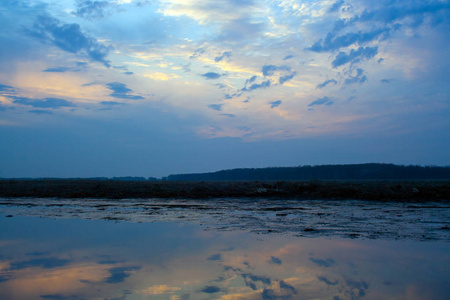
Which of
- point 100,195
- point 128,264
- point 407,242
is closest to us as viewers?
point 128,264

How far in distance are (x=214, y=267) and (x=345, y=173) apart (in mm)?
156828

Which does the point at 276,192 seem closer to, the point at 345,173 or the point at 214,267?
the point at 214,267

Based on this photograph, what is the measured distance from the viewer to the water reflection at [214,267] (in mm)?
7137

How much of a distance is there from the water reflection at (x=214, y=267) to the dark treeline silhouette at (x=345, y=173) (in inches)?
5021

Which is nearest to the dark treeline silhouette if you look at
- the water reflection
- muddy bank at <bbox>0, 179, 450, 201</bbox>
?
muddy bank at <bbox>0, 179, 450, 201</bbox>

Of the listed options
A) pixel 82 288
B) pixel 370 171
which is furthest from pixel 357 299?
pixel 370 171

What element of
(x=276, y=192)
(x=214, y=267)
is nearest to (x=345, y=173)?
(x=276, y=192)

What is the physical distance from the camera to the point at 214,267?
898 cm

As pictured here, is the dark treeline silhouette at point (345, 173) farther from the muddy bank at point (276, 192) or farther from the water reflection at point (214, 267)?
the water reflection at point (214, 267)

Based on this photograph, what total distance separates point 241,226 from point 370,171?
5780 inches

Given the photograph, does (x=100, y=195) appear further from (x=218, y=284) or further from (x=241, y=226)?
(x=218, y=284)

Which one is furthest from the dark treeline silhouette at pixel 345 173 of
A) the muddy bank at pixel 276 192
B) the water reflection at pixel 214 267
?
the water reflection at pixel 214 267

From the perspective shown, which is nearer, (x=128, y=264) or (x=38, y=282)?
(x=38, y=282)

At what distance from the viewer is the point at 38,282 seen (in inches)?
303
